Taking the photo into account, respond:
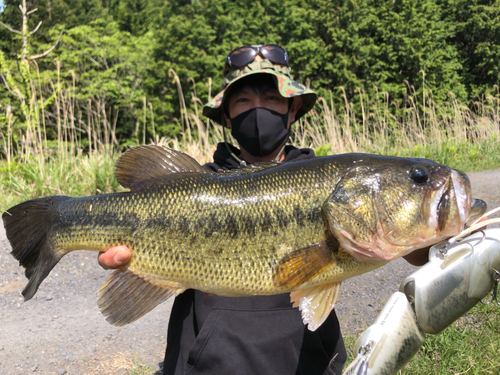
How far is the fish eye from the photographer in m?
1.71

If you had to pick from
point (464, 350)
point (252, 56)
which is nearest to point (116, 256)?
point (252, 56)

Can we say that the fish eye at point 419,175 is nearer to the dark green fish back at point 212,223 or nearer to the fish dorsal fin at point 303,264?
the dark green fish back at point 212,223

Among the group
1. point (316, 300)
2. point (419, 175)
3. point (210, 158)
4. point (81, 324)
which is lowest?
point (81, 324)

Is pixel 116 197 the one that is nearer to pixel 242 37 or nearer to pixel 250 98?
pixel 250 98

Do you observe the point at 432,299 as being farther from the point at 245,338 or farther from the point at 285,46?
the point at 285,46

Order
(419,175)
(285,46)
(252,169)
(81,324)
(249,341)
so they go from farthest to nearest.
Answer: (285,46) → (81,324) → (249,341) → (252,169) → (419,175)

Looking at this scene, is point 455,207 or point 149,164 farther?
point 149,164

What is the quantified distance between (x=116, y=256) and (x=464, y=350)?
2492 mm

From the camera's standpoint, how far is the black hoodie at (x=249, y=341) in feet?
7.26

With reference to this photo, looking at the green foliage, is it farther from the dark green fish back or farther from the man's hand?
the man's hand

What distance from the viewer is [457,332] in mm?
3055

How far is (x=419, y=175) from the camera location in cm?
172

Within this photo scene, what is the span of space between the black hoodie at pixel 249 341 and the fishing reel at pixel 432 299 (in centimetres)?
71

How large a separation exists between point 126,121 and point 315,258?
70.1 ft
